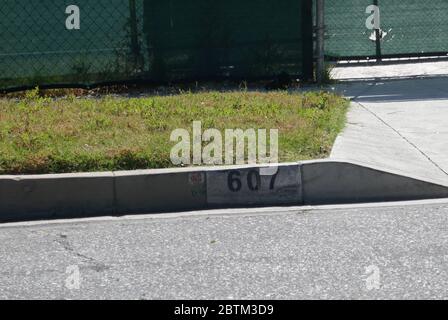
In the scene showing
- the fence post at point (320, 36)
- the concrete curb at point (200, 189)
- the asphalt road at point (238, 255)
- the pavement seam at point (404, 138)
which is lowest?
the asphalt road at point (238, 255)

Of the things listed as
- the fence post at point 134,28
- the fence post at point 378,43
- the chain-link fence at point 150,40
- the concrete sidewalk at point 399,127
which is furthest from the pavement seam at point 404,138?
the fence post at point 134,28

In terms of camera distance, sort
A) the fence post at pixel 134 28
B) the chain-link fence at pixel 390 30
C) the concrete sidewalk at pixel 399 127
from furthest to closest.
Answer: the chain-link fence at pixel 390 30, the fence post at pixel 134 28, the concrete sidewalk at pixel 399 127

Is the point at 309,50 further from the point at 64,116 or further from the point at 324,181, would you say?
the point at 324,181

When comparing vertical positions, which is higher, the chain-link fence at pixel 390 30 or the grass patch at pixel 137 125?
the chain-link fence at pixel 390 30

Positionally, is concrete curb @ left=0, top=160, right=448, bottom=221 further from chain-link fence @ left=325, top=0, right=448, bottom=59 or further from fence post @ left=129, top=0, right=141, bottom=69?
chain-link fence @ left=325, top=0, right=448, bottom=59

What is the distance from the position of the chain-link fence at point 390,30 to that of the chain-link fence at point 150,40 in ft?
4.39

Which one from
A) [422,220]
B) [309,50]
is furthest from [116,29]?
[422,220]

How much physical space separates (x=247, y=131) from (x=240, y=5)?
4126mm

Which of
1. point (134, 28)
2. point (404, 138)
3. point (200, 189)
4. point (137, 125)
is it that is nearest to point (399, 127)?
point (404, 138)

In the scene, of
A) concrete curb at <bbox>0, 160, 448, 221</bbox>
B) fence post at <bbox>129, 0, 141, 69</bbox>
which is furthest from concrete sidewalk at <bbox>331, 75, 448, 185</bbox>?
fence post at <bbox>129, 0, 141, 69</bbox>

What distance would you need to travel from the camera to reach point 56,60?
12430mm

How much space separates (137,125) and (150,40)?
11.5ft

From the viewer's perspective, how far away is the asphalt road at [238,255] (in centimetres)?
580

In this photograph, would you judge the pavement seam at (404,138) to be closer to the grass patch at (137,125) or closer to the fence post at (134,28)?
the grass patch at (137,125)
